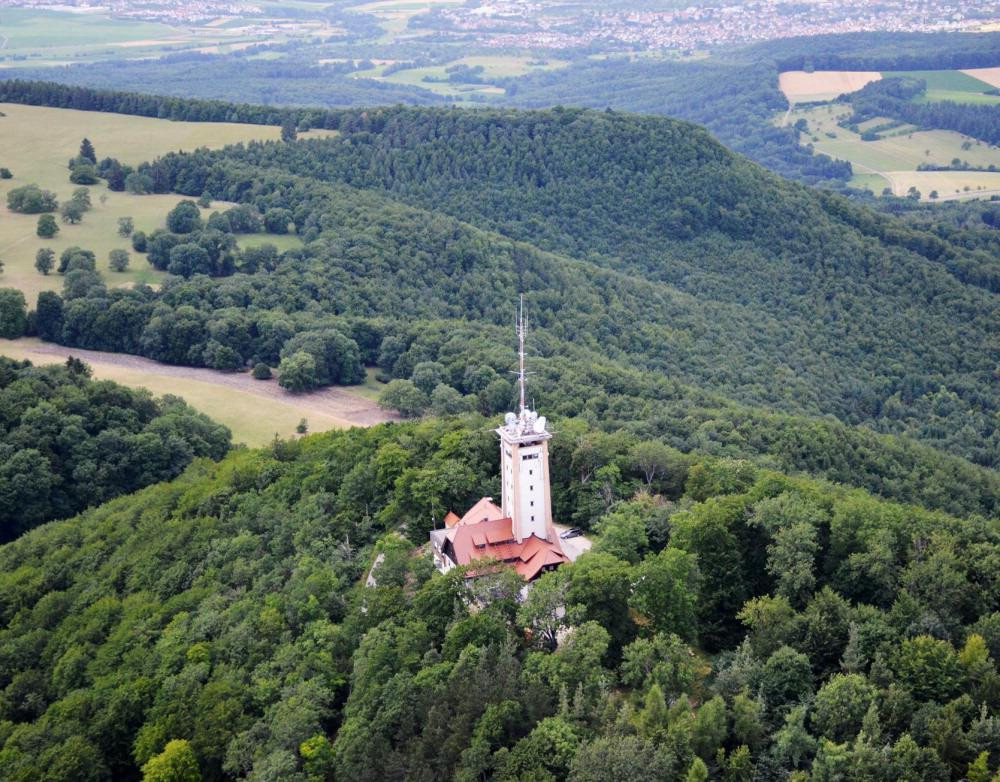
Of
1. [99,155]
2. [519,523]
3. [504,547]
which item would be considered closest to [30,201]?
[99,155]

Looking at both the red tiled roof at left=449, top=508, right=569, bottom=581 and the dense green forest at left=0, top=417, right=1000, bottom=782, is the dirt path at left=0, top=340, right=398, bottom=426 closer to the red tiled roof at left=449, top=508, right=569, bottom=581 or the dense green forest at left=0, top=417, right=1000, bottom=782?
the dense green forest at left=0, top=417, right=1000, bottom=782

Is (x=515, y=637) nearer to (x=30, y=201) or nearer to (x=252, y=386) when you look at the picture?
(x=252, y=386)

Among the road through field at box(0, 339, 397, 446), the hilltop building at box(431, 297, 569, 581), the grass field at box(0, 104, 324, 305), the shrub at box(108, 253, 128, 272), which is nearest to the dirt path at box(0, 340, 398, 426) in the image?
the road through field at box(0, 339, 397, 446)

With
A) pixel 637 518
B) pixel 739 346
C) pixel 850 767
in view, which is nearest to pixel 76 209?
pixel 739 346

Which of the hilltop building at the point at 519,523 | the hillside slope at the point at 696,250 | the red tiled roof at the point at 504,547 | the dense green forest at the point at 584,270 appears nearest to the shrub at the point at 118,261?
the dense green forest at the point at 584,270

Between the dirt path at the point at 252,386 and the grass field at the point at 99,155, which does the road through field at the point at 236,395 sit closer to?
the dirt path at the point at 252,386

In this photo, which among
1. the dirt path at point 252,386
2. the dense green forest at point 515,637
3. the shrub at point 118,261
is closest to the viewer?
the dense green forest at point 515,637

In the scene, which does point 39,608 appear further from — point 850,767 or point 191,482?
point 850,767
